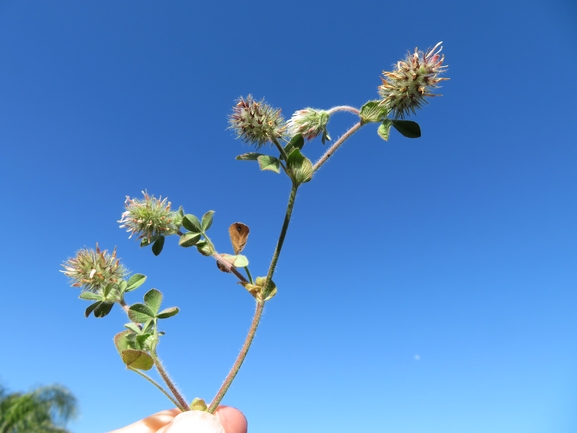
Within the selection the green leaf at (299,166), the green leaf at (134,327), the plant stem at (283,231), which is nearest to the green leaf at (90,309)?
the green leaf at (134,327)

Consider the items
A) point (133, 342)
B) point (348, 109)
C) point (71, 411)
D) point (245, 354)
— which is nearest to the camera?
point (245, 354)

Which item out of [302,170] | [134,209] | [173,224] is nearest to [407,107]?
[302,170]

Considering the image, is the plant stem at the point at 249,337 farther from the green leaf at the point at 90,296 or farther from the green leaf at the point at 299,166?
the green leaf at the point at 90,296

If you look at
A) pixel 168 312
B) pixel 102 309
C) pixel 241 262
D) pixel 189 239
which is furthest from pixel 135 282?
pixel 241 262

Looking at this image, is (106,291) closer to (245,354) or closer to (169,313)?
(169,313)

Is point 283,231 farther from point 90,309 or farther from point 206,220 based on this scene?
point 90,309

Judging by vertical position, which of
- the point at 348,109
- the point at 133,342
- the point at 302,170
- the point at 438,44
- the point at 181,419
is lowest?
the point at 181,419
